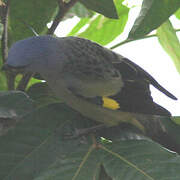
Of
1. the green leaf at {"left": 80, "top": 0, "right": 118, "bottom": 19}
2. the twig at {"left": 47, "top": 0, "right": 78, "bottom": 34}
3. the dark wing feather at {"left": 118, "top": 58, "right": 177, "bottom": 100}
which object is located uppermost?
the green leaf at {"left": 80, "top": 0, "right": 118, "bottom": 19}

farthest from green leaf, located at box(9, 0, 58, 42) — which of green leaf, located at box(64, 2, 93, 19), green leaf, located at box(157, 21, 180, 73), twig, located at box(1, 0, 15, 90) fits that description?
green leaf, located at box(157, 21, 180, 73)

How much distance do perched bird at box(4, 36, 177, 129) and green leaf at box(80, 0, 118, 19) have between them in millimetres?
278

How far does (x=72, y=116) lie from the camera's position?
1639 mm

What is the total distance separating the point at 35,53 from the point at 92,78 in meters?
0.26

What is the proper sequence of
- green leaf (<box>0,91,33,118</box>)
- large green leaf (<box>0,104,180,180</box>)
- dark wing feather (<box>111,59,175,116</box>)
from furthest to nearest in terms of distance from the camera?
1. dark wing feather (<box>111,59,175,116</box>)
2. green leaf (<box>0,91,33,118</box>)
3. large green leaf (<box>0,104,180,180</box>)

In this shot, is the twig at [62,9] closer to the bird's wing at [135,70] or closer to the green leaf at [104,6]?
the green leaf at [104,6]

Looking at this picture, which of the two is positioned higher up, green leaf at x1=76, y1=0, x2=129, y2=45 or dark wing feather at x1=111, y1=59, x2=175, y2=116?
green leaf at x1=76, y1=0, x2=129, y2=45

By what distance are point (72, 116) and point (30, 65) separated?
0.93ft

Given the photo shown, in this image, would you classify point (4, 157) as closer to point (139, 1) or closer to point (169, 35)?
point (169, 35)

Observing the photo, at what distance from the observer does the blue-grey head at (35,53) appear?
5.31 ft

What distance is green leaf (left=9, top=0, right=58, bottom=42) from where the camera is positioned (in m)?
1.75

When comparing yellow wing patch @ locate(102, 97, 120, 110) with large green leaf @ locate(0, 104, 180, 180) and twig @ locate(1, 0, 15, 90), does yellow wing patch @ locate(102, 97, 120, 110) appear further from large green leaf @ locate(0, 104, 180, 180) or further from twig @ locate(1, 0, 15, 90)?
twig @ locate(1, 0, 15, 90)

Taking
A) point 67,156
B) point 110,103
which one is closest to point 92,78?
point 110,103

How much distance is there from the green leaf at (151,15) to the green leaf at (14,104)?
1.44ft
